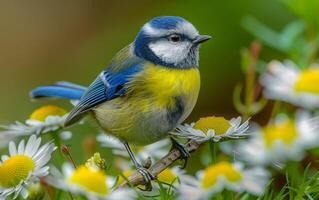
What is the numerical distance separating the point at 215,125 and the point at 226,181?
22cm

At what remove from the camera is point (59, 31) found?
3732 mm

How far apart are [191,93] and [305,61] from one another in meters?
0.23

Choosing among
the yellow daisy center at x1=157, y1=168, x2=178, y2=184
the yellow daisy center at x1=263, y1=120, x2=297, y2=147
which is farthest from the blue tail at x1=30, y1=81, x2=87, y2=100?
the yellow daisy center at x1=263, y1=120, x2=297, y2=147

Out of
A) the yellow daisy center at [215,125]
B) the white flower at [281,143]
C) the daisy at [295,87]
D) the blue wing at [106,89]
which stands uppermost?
the daisy at [295,87]

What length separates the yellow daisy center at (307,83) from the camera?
890 mm

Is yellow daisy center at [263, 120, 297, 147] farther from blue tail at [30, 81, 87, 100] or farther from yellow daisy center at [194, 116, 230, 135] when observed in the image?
blue tail at [30, 81, 87, 100]

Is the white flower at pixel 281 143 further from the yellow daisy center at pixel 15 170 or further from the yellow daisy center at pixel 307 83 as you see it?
the yellow daisy center at pixel 15 170

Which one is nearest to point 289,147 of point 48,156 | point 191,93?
point 48,156

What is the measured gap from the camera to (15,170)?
1.05 metres

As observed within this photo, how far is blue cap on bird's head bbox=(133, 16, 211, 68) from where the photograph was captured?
4.96 ft

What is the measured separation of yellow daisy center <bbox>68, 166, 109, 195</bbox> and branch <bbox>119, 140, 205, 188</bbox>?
0.09 m

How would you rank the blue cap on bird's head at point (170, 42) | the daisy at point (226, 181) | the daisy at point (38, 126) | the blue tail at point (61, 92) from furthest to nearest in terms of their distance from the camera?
the blue tail at point (61, 92) < the blue cap on bird's head at point (170, 42) < the daisy at point (38, 126) < the daisy at point (226, 181)

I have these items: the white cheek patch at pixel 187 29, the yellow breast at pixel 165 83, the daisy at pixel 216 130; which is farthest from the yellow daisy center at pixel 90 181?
the white cheek patch at pixel 187 29

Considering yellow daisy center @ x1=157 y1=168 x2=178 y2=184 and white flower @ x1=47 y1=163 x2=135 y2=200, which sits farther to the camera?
yellow daisy center @ x1=157 y1=168 x2=178 y2=184
